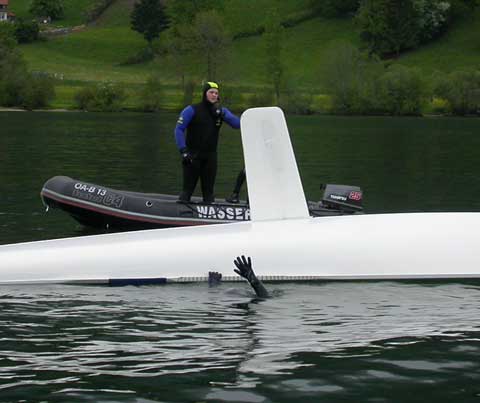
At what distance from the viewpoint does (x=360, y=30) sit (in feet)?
450

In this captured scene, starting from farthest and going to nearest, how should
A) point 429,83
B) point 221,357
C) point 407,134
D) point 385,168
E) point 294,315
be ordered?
point 429,83
point 407,134
point 385,168
point 294,315
point 221,357

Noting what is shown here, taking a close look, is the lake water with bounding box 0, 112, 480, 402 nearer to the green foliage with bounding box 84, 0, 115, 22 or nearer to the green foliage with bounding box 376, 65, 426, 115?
the green foliage with bounding box 376, 65, 426, 115

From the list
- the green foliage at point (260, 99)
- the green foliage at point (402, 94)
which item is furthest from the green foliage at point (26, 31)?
the green foliage at point (402, 94)

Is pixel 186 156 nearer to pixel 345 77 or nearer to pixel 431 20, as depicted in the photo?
pixel 345 77

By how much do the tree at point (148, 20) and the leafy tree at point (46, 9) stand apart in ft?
47.3

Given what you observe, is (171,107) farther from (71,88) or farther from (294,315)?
(294,315)

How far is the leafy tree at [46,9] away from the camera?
484ft

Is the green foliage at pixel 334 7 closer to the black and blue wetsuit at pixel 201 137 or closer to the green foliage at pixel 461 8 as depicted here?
the green foliage at pixel 461 8

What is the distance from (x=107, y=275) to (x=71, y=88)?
306 ft

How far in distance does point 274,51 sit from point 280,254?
322ft

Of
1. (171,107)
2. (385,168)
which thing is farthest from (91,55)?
(385,168)

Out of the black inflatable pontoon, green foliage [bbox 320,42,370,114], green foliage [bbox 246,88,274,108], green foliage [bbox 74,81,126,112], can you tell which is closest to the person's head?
the black inflatable pontoon

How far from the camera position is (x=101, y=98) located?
93938 mm

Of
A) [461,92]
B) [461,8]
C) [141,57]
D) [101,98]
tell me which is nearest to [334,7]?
[461,8]
